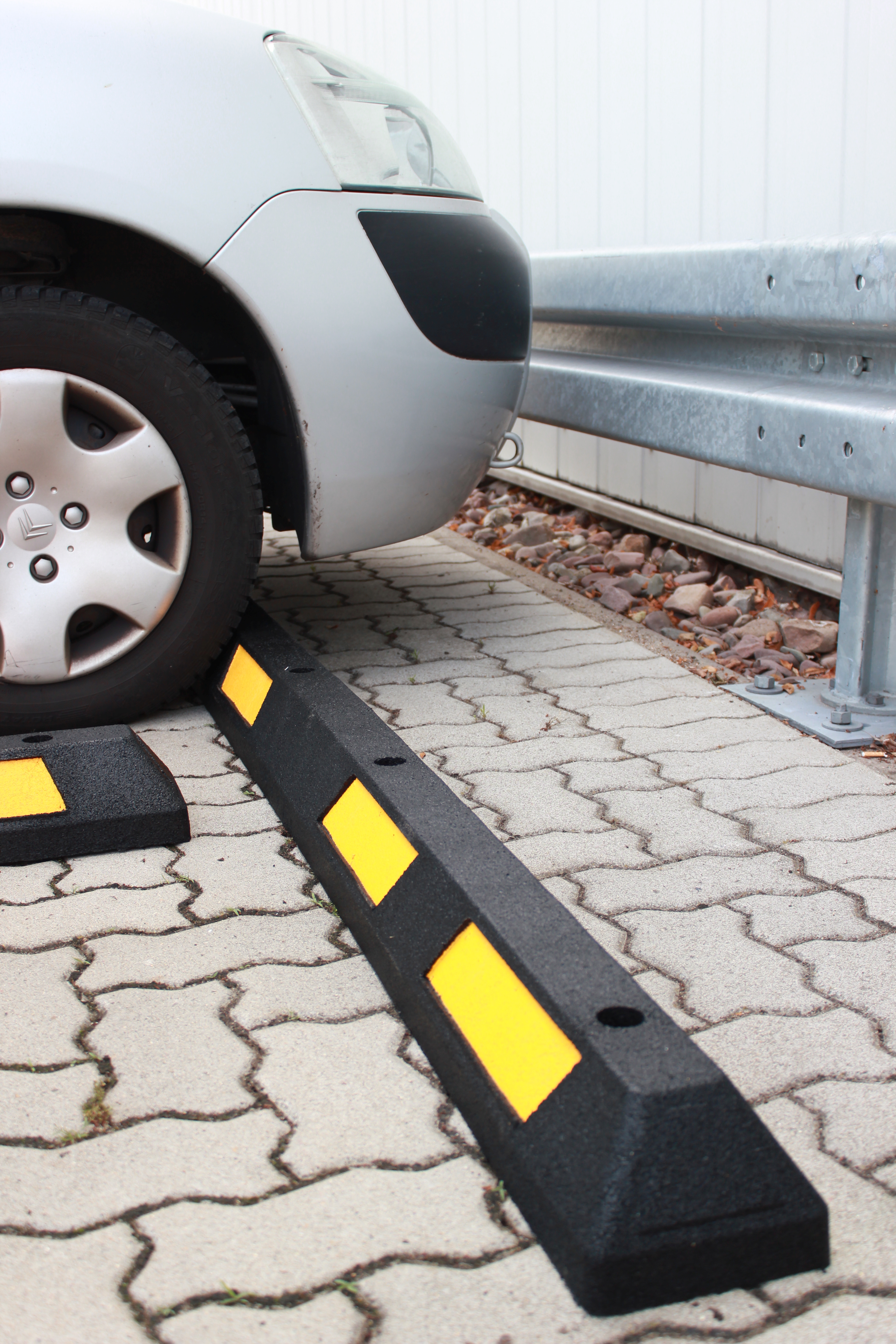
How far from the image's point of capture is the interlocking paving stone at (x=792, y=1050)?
1633 millimetres

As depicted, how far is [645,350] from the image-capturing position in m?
3.59

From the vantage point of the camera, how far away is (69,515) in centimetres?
269

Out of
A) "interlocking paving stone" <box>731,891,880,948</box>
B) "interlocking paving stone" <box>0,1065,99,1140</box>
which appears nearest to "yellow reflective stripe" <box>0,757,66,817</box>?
"interlocking paving stone" <box>0,1065,99,1140</box>

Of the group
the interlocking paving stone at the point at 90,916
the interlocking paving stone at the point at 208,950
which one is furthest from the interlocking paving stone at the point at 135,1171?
the interlocking paving stone at the point at 90,916

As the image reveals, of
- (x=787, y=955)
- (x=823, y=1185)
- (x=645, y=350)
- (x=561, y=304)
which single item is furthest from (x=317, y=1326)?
(x=561, y=304)

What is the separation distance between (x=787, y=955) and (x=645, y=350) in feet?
6.87

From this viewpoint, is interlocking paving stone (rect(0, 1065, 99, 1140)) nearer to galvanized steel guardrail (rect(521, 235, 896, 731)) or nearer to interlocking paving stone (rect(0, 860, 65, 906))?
interlocking paving stone (rect(0, 860, 65, 906))

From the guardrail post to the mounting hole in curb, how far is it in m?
1.70

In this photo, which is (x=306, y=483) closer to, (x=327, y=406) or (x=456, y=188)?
(x=327, y=406)

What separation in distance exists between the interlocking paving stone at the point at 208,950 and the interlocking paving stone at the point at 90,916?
1.6 inches

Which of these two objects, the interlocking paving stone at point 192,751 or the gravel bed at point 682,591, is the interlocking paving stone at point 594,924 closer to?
the interlocking paving stone at point 192,751

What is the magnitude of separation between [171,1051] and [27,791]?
766 mm

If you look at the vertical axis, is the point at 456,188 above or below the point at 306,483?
above

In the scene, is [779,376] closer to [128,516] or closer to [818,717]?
[818,717]
